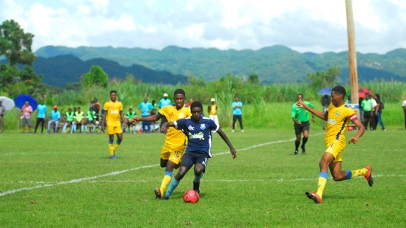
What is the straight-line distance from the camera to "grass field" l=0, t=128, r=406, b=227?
924cm

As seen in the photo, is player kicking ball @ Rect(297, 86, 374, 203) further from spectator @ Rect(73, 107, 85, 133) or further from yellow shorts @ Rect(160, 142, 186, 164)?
spectator @ Rect(73, 107, 85, 133)

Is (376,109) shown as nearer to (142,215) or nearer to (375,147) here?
(375,147)

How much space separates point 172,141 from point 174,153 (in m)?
0.47

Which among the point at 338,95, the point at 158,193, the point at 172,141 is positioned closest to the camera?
the point at 158,193

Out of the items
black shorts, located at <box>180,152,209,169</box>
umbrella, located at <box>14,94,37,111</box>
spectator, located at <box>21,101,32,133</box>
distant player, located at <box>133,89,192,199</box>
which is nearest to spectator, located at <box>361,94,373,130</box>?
spectator, located at <box>21,101,32,133</box>

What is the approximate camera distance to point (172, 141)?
41.7 feet

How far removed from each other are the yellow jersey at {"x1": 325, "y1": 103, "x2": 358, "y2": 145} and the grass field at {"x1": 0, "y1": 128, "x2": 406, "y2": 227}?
3.15 ft

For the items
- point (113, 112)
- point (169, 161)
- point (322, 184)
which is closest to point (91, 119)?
point (113, 112)

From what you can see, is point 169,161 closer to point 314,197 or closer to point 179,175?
point 179,175

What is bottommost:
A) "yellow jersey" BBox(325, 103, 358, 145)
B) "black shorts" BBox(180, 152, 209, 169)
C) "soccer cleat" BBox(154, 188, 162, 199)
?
"soccer cleat" BBox(154, 188, 162, 199)

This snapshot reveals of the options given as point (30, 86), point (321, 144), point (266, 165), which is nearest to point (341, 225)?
point (266, 165)

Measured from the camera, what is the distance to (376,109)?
38.1 m

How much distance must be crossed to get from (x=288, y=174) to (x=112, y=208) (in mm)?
5774

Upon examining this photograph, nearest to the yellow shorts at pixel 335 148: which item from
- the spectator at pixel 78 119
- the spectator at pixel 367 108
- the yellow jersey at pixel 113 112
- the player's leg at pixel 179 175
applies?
the player's leg at pixel 179 175
